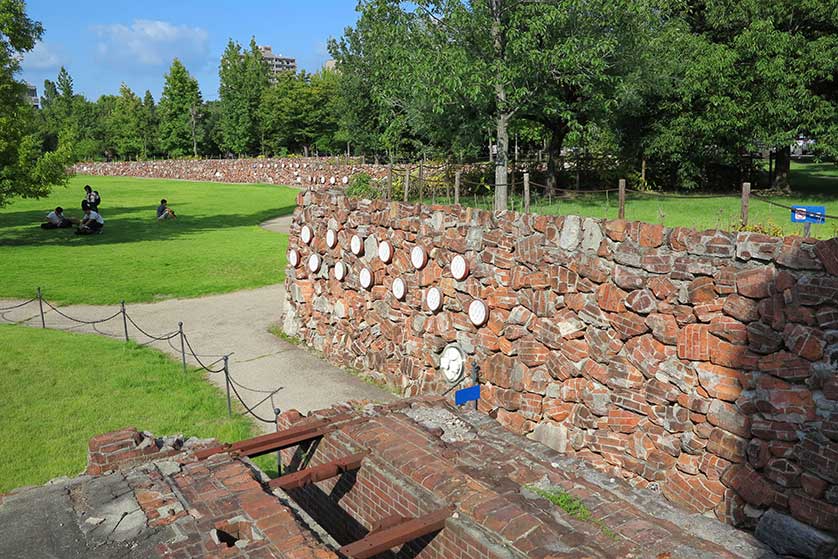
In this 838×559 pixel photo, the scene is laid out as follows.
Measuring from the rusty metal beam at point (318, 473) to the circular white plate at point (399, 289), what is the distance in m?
5.38

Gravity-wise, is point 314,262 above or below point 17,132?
below

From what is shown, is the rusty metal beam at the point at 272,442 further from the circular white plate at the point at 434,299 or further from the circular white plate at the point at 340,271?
the circular white plate at the point at 340,271

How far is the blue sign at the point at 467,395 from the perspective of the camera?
8.77m

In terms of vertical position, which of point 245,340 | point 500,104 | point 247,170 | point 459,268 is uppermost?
point 500,104

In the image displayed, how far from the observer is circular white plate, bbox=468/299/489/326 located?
9.49 m

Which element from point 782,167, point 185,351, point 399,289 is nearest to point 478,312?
Result: point 399,289

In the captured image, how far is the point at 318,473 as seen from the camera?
5.70 metres

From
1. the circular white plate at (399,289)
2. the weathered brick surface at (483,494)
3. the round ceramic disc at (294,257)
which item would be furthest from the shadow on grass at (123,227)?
the weathered brick surface at (483,494)

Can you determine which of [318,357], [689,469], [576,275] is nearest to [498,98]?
[318,357]

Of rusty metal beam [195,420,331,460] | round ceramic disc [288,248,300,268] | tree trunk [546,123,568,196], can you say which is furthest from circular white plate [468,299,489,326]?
tree trunk [546,123,568,196]

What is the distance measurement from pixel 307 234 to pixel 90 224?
57.6ft

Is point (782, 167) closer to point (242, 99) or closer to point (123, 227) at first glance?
point (123, 227)

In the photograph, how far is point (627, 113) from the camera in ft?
72.5

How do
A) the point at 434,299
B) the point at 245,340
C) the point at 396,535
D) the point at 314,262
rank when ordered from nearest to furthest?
the point at 396,535, the point at 434,299, the point at 314,262, the point at 245,340
